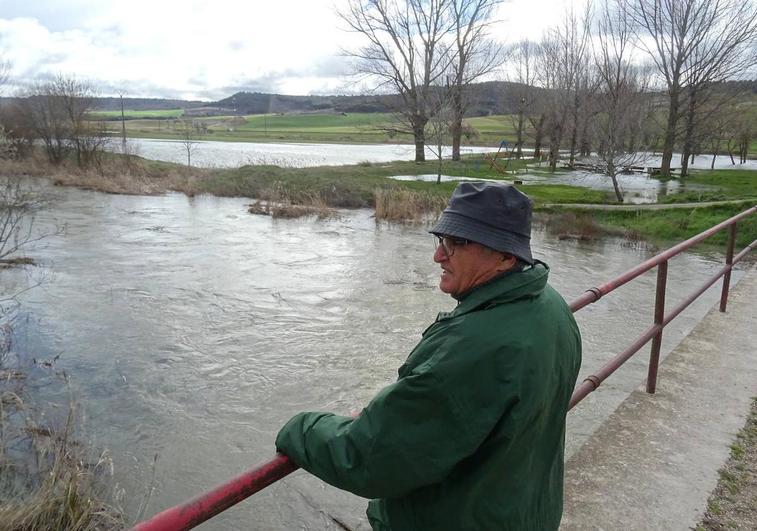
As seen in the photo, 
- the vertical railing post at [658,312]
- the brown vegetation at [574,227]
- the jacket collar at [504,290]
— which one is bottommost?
the brown vegetation at [574,227]

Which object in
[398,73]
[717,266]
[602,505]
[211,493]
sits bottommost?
[717,266]

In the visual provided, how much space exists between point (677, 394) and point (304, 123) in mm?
140884

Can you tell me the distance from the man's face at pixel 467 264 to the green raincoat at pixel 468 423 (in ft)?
0.29

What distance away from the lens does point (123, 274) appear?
502 inches

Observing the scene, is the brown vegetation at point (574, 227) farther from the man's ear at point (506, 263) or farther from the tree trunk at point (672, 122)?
the man's ear at point (506, 263)

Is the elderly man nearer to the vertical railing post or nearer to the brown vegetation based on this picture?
the vertical railing post

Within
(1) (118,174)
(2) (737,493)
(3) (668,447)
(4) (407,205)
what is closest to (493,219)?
(2) (737,493)

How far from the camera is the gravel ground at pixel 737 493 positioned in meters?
3.07

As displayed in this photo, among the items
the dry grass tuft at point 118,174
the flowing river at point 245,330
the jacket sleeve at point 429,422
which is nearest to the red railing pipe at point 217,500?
the jacket sleeve at point 429,422

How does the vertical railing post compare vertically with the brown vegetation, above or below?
above

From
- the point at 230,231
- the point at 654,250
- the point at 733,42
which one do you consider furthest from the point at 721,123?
the point at 230,231

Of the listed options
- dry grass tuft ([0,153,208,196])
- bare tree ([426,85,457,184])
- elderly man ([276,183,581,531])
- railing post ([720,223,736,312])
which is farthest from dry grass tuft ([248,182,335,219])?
elderly man ([276,183,581,531])

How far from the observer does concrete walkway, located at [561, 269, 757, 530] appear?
317cm

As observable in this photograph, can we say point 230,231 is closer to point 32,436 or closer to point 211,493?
point 32,436
